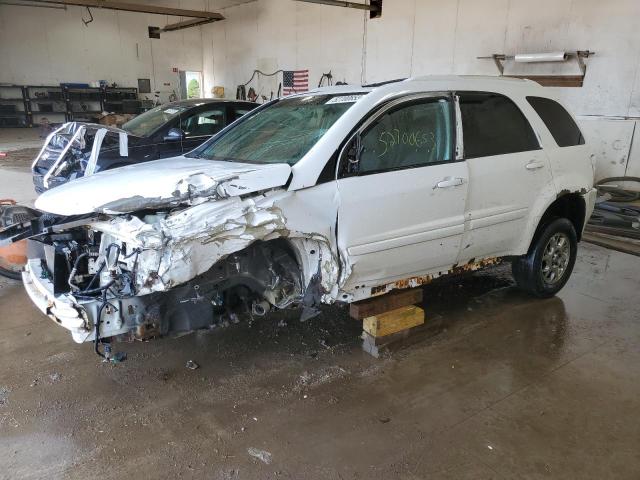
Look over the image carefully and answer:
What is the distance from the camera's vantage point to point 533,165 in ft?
12.6

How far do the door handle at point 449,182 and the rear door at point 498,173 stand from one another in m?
0.13

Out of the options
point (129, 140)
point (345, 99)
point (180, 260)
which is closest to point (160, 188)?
point (180, 260)

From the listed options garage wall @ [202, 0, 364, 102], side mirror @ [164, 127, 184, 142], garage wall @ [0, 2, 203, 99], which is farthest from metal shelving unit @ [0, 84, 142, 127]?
side mirror @ [164, 127, 184, 142]

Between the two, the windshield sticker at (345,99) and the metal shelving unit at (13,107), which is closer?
the windshield sticker at (345,99)

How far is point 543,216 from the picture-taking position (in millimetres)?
4184

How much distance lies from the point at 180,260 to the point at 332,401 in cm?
125

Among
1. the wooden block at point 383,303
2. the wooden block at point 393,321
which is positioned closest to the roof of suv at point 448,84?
the wooden block at point 383,303

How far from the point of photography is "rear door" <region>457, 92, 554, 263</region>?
11.6 feet

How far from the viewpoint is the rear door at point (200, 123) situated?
7.40m

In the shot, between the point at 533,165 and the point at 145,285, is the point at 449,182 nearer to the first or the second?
the point at 533,165

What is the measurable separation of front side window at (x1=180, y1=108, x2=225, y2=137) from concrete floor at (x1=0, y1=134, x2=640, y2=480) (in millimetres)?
3944

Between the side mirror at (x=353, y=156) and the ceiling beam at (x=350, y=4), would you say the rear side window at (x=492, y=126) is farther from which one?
the ceiling beam at (x=350, y=4)

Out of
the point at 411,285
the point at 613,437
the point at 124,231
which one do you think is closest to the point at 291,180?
the point at 124,231

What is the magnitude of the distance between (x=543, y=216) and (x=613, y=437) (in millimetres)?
2019
